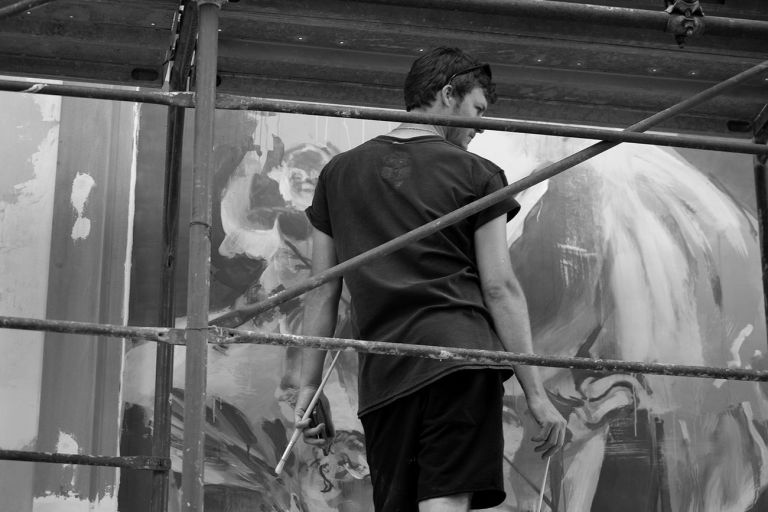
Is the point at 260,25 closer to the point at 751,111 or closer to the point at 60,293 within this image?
the point at 60,293

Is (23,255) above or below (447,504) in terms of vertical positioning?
above

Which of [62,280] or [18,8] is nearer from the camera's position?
[18,8]

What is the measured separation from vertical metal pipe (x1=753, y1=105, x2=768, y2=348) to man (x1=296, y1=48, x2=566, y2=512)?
161 cm

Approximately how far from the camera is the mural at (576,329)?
4.72 meters

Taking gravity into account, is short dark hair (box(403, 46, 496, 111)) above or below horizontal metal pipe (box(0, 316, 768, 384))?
above

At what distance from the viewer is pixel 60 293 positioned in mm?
4727

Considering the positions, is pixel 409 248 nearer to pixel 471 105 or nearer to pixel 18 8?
pixel 471 105

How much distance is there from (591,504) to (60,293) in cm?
217

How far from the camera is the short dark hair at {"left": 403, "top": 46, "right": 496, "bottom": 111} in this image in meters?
3.59

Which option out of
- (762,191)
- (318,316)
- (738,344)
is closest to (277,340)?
(318,316)

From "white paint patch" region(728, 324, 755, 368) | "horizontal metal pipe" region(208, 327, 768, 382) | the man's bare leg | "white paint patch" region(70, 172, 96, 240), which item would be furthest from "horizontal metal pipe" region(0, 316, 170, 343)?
"white paint patch" region(728, 324, 755, 368)

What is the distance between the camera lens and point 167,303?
4.58m

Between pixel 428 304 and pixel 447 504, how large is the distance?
0.50 metres

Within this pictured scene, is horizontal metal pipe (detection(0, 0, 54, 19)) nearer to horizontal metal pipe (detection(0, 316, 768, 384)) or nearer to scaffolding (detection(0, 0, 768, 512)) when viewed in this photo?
scaffolding (detection(0, 0, 768, 512))
